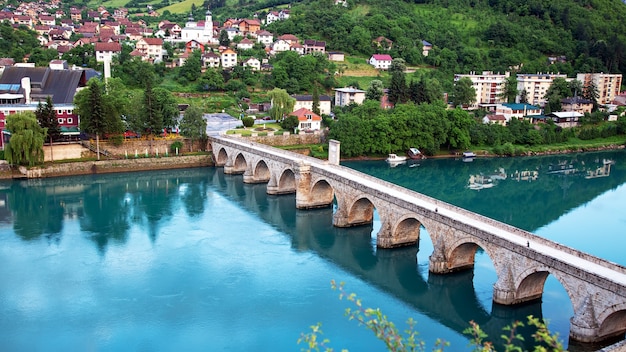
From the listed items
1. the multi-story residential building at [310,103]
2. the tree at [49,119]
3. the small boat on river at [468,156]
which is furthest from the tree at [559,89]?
the tree at [49,119]

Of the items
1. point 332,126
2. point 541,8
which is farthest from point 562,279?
point 541,8

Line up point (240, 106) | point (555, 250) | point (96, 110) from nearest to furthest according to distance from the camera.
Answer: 1. point (555, 250)
2. point (96, 110)
3. point (240, 106)

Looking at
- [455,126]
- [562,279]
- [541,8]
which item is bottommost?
[562,279]

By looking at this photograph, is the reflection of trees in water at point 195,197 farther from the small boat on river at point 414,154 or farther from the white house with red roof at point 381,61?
the white house with red roof at point 381,61

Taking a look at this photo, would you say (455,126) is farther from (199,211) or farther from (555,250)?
(555,250)

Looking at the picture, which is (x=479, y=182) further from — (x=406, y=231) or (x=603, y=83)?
(x=603, y=83)

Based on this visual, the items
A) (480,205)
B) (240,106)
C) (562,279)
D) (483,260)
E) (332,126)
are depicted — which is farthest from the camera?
(240,106)
